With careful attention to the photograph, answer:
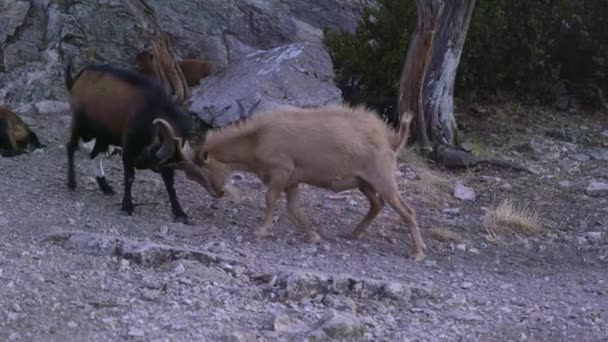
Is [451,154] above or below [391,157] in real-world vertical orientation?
below

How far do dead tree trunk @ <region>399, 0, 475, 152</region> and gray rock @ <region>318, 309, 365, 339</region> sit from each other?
20.7 ft

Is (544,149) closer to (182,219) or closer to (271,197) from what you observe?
(271,197)

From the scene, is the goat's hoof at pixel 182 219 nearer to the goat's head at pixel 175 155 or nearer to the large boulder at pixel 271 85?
the goat's head at pixel 175 155

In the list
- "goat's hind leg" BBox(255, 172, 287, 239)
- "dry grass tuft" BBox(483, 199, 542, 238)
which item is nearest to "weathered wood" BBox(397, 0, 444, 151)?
"dry grass tuft" BBox(483, 199, 542, 238)

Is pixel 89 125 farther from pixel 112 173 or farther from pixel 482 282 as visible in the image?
pixel 482 282

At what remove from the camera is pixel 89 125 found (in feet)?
36.9

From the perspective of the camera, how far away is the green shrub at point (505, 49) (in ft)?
49.3

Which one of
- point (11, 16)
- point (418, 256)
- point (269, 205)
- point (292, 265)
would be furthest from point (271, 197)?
point (11, 16)

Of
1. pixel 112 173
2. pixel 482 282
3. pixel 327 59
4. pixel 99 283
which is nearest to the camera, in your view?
pixel 99 283

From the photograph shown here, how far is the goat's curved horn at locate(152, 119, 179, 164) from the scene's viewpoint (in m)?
9.97

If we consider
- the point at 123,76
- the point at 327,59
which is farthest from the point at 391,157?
the point at 327,59

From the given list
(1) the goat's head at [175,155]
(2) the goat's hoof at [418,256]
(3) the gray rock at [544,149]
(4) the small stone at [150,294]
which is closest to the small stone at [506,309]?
(2) the goat's hoof at [418,256]

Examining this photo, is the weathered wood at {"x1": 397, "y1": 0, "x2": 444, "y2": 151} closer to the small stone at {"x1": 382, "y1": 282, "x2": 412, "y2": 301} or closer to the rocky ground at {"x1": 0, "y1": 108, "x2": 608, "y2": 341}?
the rocky ground at {"x1": 0, "y1": 108, "x2": 608, "y2": 341}

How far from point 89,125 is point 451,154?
4779 mm
